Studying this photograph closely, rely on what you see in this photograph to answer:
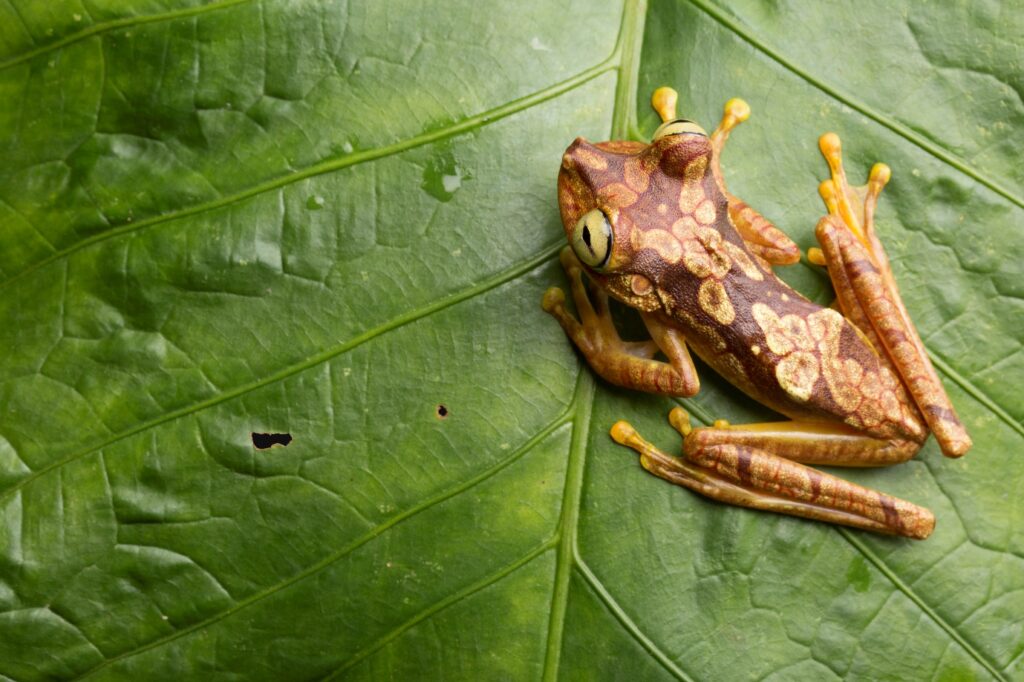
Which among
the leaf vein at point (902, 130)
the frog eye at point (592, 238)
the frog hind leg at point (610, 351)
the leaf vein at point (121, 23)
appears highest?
the leaf vein at point (121, 23)

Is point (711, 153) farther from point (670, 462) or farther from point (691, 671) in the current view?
point (691, 671)

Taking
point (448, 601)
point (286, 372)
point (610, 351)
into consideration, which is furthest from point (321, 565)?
point (610, 351)

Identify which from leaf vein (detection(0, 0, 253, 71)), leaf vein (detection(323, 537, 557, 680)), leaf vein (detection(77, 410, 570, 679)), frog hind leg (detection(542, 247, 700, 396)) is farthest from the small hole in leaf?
leaf vein (detection(0, 0, 253, 71))

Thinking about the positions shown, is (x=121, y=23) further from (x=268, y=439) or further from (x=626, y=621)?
(x=626, y=621)

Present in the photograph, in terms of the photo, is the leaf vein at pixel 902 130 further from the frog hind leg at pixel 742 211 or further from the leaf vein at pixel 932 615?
the leaf vein at pixel 932 615

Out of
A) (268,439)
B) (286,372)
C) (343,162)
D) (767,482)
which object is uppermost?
(343,162)

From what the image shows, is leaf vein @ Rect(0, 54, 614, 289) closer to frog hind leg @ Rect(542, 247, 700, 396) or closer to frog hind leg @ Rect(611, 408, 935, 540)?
frog hind leg @ Rect(542, 247, 700, 396)

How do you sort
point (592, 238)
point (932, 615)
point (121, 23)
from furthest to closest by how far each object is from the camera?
point (932, 615)
point (592, 238)
point (121, 23)

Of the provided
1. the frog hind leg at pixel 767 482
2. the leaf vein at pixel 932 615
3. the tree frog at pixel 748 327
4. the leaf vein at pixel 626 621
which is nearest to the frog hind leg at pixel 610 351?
the tree frog at pixel 748 327


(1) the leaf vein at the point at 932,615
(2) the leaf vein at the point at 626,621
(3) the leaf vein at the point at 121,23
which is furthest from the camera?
(1) the leaf vein at the point at 932,615
